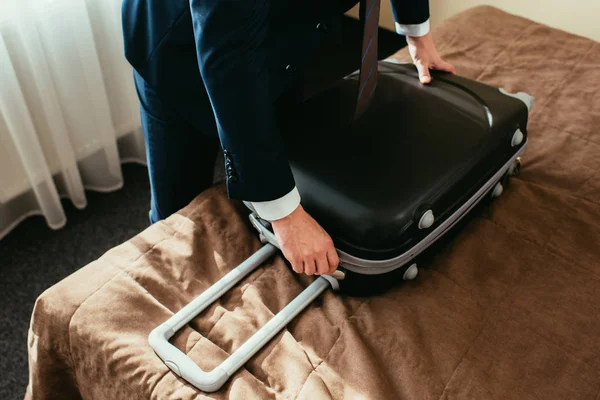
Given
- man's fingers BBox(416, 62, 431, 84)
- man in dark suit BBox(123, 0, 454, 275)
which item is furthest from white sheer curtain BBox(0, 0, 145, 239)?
man's fingers BBox(416, 62, 431, 84)

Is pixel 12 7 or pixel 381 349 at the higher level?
pixel 12 7

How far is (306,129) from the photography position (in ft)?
3.48

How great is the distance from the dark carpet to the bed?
552 mm

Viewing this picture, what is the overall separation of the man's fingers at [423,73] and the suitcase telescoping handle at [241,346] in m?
0.48

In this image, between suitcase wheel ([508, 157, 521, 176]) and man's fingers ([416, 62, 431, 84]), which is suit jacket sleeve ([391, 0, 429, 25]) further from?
suitcase wheel ([508, 157, 521, 176])

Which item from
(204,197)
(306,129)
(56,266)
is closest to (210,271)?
(204,197)

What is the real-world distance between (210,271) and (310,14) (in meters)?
0.49

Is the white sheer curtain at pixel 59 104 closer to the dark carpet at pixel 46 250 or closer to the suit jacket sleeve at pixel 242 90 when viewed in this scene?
the dark carpet at pixel 46 250

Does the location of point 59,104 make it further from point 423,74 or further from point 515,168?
point 515,168

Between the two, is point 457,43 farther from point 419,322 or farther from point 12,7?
point 12,7

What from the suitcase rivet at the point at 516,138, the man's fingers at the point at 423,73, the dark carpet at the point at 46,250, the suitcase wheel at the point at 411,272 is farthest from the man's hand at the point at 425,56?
the dark carpet at the point at 46,250

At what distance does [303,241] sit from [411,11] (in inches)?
25.9

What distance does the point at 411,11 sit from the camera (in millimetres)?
1249

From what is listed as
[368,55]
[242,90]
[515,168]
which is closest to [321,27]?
[368,55]
